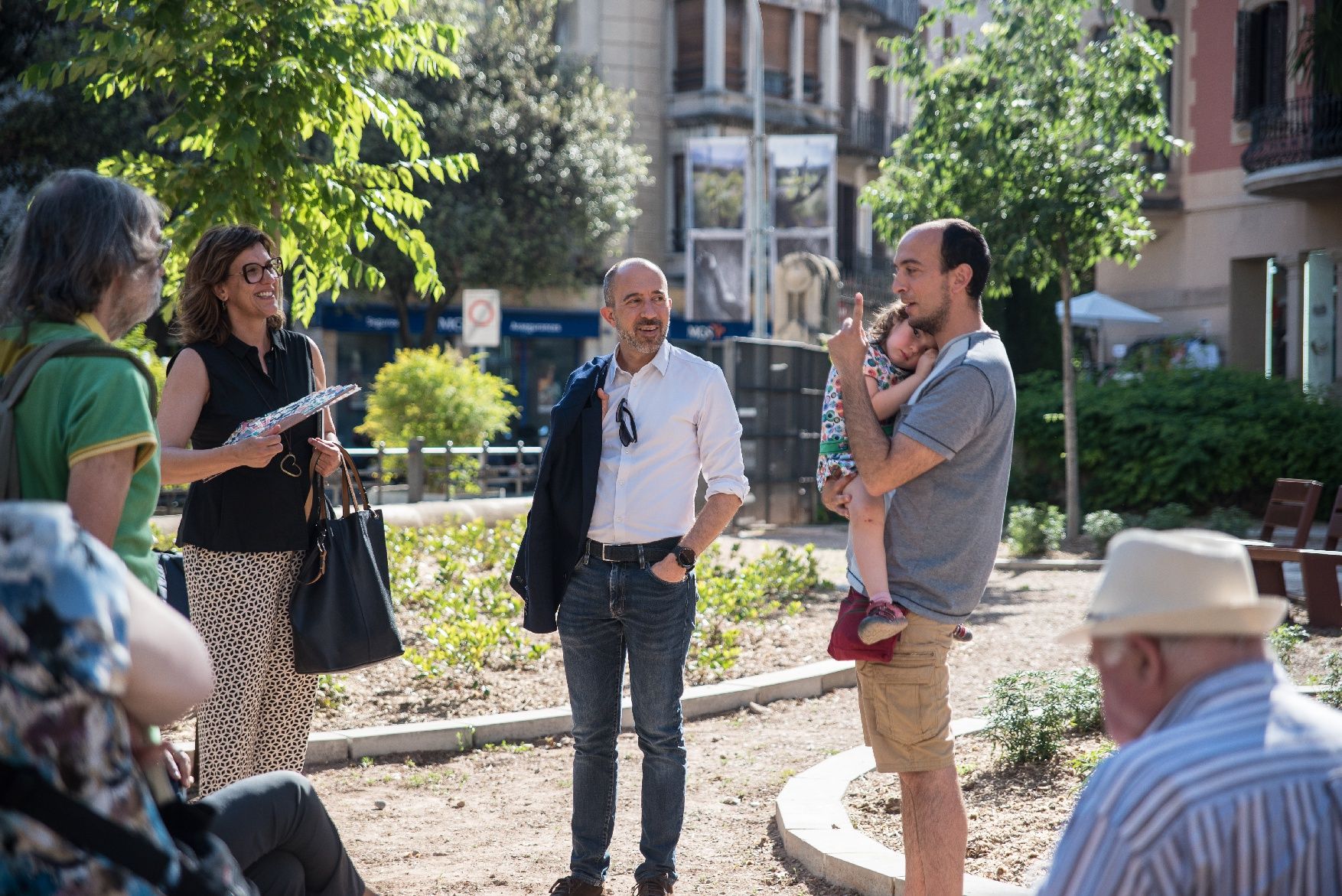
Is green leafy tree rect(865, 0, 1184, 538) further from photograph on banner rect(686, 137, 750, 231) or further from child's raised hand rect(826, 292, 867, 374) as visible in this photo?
photograph on banner rect(686, 137, 750, 231)

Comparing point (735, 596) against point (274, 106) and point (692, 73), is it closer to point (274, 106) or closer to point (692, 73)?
point (274, 106)

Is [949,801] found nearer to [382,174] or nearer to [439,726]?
[439,726]

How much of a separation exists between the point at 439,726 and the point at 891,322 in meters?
3.65

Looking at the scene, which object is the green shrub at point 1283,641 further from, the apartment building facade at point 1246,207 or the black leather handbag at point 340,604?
the apartment building facade at point 1246,207

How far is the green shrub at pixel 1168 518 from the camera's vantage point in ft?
50.8

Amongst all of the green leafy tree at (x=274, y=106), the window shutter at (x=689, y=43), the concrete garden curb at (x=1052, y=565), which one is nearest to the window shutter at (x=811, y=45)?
the window shutter at (x=689, y=43)

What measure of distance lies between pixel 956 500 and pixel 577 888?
5.85ft

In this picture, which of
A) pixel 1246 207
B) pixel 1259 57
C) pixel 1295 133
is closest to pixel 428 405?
pixel 1295 133

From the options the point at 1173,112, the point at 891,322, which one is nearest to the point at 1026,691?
the point at 891,322

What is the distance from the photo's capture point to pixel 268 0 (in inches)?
257

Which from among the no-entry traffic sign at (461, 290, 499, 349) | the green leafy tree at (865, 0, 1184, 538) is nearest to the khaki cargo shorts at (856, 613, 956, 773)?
the green leafy tree at (865, 0, 1184, 538)

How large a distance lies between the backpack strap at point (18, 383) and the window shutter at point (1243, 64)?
1006 inches

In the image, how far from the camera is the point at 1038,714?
5438 mm

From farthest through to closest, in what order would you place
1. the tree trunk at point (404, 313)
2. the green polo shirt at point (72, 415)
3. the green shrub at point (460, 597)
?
the tree trunk at point (404, 313)
the green shrub at point (460, 597)
the green polo shirt at point (72, 415)
